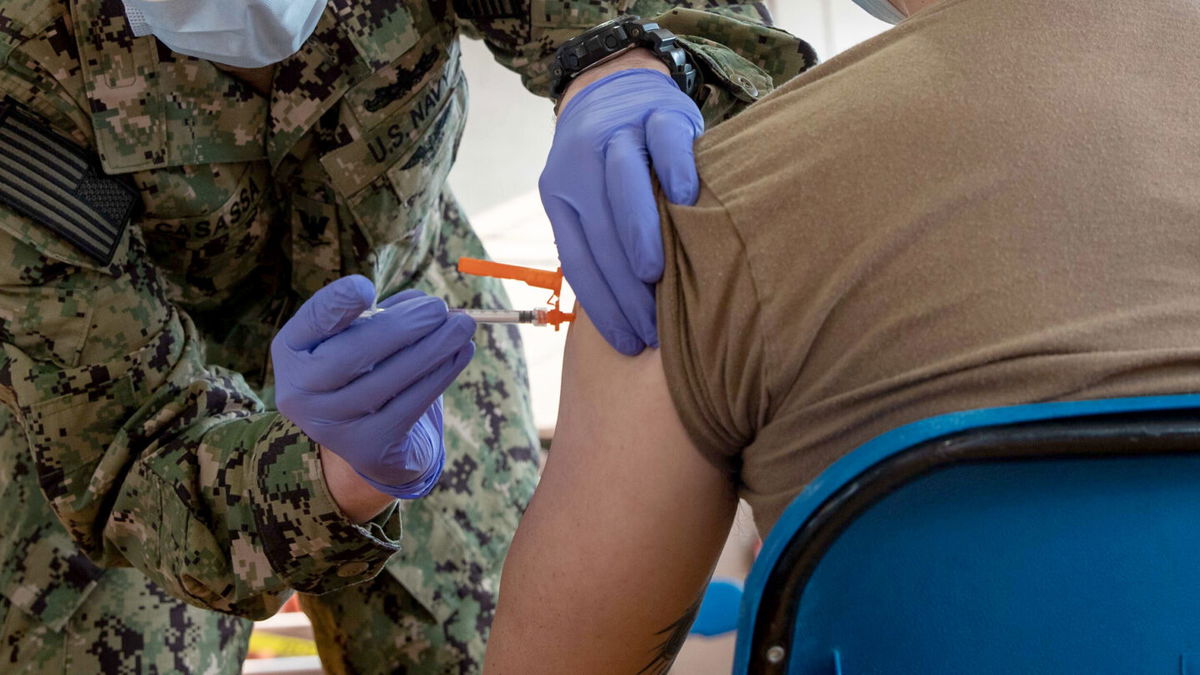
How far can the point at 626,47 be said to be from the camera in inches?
52.2

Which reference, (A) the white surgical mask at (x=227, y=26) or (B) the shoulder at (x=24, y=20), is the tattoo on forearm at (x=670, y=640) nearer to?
(A) the white surgical mask at (x=227, y=26)

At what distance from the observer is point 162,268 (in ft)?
5.61

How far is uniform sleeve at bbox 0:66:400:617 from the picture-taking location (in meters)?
1.40

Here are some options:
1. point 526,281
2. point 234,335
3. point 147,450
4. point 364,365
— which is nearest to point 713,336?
point 526,281

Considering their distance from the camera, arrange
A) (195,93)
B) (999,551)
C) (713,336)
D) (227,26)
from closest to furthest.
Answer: (999,551)
(713,336)
(227,26)
(195,93)

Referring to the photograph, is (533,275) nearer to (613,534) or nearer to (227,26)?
(613,534)

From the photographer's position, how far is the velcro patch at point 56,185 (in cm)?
140

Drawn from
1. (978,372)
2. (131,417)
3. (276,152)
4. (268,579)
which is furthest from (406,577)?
(978,372)

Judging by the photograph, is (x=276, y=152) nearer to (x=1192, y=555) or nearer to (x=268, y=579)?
(x=268, y=579)

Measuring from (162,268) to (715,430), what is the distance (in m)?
1.15

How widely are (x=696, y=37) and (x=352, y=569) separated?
86cm

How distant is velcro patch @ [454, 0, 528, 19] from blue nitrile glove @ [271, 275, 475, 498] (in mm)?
597

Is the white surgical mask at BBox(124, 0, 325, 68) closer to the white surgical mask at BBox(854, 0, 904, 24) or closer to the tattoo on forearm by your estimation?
the white surgical mask at BBox(854, 0, 904, 24)

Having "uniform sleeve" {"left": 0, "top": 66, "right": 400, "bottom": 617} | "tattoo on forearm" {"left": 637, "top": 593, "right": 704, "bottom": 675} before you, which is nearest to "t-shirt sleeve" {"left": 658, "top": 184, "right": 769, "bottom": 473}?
"tattoo on forearm" {"left": 637, "top": 593, "right": 704, "bottom": 675}
